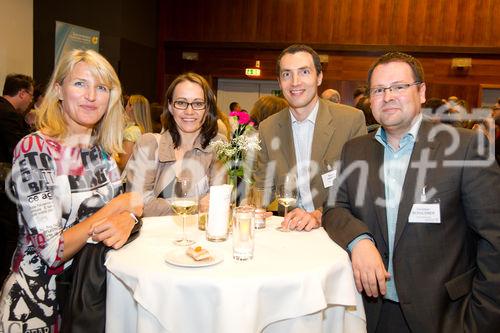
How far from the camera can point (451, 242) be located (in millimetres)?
1846

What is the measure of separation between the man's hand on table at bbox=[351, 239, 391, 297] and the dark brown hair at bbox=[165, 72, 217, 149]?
4.37ft

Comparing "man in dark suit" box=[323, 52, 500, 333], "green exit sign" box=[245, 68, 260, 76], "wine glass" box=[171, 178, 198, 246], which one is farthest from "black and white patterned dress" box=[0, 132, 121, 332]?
"green exit sign" box=[245, 68, 260, 76]

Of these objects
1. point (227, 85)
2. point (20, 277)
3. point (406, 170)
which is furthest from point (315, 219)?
point (227, 85)

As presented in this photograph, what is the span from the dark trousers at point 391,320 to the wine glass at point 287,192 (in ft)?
1.97

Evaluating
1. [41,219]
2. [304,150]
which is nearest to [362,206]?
[304,150]

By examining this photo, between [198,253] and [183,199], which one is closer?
[198,253]

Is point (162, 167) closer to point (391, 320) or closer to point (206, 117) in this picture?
point (206, 117)

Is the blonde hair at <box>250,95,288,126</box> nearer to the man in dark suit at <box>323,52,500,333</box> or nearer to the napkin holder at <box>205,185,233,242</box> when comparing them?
the man in dark suit at <box>323,52,500,333</box>

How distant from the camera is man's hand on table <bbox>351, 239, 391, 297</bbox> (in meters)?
1.76

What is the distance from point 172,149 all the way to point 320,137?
964mm

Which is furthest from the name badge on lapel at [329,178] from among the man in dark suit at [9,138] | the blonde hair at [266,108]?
the blonde hair at [266,108]

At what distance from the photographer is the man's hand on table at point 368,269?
1.76m

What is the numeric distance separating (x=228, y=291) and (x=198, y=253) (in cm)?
23

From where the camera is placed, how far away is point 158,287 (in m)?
1.51
